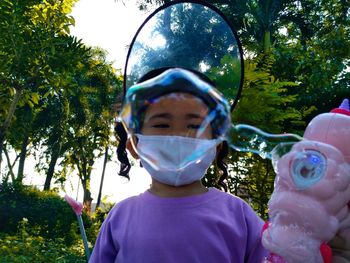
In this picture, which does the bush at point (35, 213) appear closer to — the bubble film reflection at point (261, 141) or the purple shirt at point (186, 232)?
the purple shirt at point (186, 232)

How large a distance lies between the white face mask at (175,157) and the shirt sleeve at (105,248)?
0.28 m

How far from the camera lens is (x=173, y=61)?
2416mm

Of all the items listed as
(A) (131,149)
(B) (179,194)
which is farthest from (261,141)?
(A) (131,149)

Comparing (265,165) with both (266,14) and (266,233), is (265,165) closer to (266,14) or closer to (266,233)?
(266,233)

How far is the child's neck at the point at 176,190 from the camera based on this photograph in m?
2.07

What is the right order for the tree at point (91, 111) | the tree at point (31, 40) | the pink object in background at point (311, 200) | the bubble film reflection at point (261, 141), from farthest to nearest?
the tree at point (91, 111)
the tree at point (31, 40)
the bubble film reflection at point (261, 141)
the pink object in background at point (311, 200)

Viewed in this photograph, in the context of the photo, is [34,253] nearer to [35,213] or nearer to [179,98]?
[35,213]

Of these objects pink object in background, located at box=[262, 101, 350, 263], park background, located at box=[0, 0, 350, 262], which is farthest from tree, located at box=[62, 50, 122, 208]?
pink object in background, located at box=[262, 101, 350, 263]

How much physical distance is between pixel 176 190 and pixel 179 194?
0.05 ft

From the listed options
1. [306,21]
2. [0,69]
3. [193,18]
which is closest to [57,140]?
Answer: [306,21]

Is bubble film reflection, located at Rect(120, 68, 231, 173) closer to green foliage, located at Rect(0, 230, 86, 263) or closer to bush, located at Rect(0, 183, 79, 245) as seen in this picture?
green foliage, located at Rect(0, 230, 86, 263)

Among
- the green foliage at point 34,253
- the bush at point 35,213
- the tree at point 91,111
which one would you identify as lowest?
the bush at point 35,213

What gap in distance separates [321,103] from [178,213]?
6.17 meters

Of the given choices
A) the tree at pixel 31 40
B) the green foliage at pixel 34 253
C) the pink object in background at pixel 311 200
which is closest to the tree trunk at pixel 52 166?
the tree at pixel 31 40
